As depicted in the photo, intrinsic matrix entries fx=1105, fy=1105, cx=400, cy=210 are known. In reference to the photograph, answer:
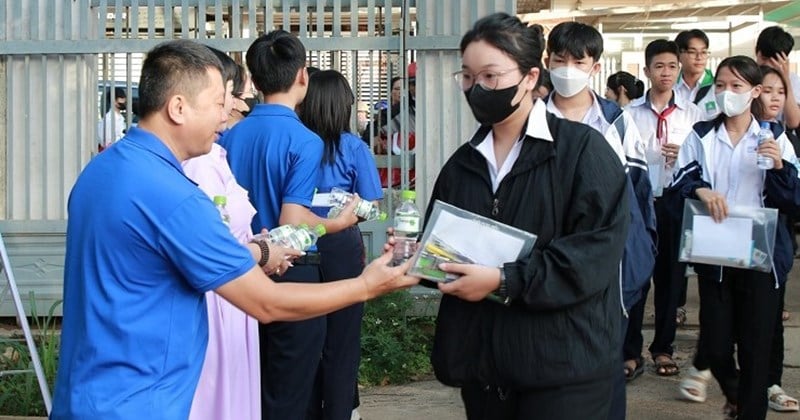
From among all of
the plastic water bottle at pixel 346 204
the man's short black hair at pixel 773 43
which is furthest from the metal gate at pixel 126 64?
the plastic water bottle at pixel 346 204

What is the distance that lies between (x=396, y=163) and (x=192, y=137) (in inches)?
196

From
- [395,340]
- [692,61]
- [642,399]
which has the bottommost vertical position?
[642,399]

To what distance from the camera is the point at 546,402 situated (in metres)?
3.34

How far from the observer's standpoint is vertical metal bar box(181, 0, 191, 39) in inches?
316

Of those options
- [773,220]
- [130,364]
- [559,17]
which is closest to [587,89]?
[773,220]

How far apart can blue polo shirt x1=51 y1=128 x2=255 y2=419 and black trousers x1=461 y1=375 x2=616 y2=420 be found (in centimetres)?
96

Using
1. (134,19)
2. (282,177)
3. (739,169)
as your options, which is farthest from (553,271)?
(134,19)

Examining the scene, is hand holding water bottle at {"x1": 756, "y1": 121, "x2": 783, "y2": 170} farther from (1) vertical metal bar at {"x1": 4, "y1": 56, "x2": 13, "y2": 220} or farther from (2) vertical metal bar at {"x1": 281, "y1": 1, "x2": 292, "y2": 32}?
(1) vertical metal bar at {"x1": 4, "y1": 56, "x2": 13, "y2": 220}

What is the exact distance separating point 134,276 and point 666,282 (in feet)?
16.0

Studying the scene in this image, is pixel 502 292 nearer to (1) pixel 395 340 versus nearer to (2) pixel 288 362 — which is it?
(2) pixel 288 362

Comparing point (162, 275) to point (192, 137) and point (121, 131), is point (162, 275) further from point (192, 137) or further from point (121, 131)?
point (121, 131)

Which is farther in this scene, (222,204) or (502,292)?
(222,204)

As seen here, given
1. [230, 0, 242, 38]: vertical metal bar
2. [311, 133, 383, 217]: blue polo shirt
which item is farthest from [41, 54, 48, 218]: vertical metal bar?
[311, 133, 383, 217]: blue polo shirt

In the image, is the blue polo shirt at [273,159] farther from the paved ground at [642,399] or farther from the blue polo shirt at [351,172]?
the paved ground at [642,399]
